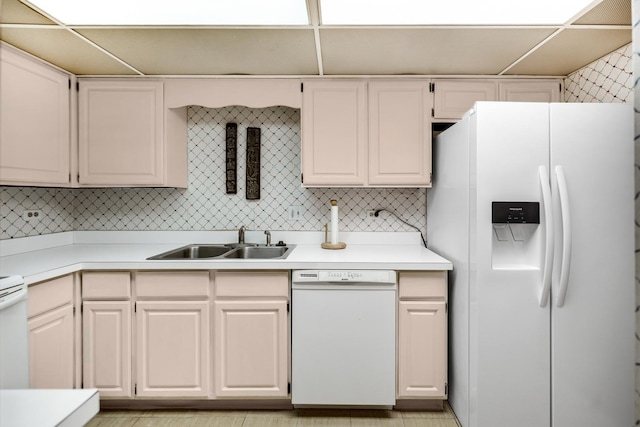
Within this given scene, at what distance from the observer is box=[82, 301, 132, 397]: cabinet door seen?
216 centimetres

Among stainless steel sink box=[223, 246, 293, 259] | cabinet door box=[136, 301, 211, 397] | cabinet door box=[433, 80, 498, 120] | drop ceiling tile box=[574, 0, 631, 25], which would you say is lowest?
cabinet door box=[136, 301, 211, 397]

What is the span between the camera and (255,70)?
8.06 ft

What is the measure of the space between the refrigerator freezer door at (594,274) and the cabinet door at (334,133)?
114 centimetres

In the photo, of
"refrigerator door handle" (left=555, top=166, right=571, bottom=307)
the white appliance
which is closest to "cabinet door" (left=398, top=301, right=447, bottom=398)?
"refrigerator door handle" (left=555, top=166, right=571, bottom=307)

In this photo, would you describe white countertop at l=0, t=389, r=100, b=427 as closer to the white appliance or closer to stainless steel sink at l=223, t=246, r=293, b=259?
the white appliance

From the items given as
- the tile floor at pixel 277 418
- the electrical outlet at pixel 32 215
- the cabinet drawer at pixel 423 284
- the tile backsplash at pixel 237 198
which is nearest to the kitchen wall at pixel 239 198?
the tile backsplash at pixel 237 198

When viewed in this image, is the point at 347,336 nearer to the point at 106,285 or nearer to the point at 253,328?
the point at 253,328

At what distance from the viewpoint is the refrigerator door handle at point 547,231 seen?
172 cm

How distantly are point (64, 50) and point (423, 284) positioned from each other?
2.47 m

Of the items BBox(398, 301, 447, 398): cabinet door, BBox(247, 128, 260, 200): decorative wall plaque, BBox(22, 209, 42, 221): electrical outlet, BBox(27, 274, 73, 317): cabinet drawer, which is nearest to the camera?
BBox(27, 274, 73, 317): cabinet drawer

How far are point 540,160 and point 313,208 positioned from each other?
1559mm

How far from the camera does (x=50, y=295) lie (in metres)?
1.94

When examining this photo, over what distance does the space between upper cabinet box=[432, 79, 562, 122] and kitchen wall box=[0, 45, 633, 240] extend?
64 centimetres

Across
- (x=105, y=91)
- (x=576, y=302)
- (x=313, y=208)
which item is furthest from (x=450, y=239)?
(x=105, y=91)
